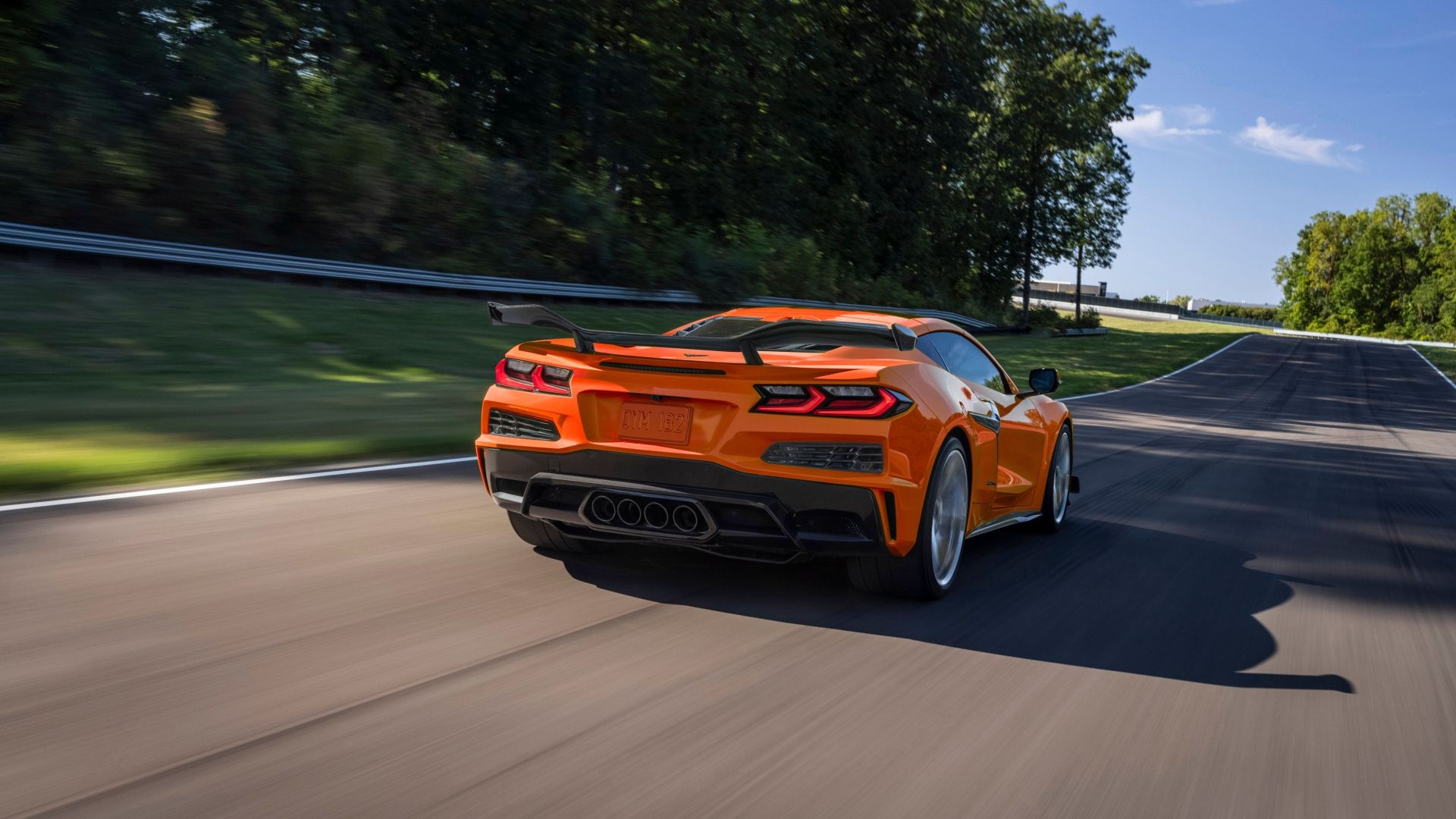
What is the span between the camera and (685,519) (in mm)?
4570

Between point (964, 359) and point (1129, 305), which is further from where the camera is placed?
point (1129, 305)

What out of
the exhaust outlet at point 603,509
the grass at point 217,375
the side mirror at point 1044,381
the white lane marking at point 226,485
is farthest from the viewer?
the grass at point 217,375

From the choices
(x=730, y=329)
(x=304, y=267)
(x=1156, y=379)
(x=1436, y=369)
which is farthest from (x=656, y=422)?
(x=1436, y=369)

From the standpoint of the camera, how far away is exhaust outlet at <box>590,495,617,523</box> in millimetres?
4605

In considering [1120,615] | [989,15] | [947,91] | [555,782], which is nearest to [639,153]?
[947,91]

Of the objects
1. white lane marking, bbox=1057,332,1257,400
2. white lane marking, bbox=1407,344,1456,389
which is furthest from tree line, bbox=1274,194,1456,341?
white lane marking, bbox=1057,332,1257,400

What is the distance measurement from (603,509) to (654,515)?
22 cm

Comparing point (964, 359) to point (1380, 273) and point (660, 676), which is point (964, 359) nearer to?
point (660, 676)

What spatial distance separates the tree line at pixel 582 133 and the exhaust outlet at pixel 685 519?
12.9 meters

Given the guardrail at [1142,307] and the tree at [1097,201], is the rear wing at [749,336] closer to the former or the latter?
the tree at [1097,201]

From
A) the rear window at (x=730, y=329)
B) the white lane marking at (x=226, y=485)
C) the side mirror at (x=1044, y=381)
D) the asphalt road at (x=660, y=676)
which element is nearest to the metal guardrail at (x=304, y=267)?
the white lane marking at (x=226, y=485)

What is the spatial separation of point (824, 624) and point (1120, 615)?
1448mm

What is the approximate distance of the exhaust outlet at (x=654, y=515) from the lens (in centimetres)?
452

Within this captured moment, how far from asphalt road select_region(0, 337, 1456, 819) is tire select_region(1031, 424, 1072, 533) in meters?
0.25
